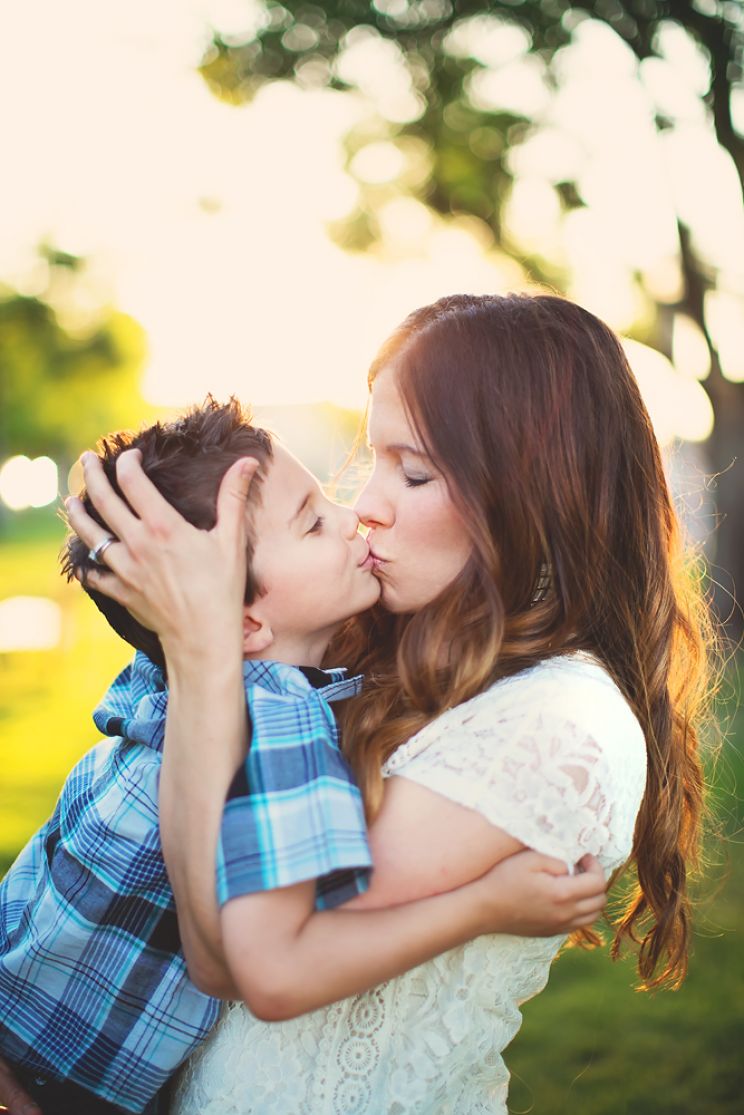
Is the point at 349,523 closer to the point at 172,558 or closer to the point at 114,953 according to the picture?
the point at 172,558

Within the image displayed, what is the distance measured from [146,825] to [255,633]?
1.56 ft

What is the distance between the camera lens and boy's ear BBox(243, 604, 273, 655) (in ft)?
7.78

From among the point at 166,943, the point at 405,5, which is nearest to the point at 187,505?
the point at 166,943

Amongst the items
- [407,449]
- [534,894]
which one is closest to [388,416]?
[407,449]

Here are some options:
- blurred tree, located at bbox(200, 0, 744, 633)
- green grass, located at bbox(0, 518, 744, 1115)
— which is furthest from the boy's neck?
blurred tree, located at bbox(200, 0, 744, 633)

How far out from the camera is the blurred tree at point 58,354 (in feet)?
133

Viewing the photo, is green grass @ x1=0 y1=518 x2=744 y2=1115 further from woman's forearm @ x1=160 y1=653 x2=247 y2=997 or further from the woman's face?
woman's forearm @ x1=160 y1=653 x2=247 y2=997

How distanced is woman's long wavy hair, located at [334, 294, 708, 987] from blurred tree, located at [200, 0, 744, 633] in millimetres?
9284

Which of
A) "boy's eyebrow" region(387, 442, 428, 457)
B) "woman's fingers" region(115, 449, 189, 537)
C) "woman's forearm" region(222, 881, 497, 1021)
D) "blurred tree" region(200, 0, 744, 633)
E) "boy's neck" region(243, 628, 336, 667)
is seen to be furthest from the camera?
"blurred tree" region(200, 0, 744, 633)

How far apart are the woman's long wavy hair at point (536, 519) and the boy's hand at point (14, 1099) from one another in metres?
1.00

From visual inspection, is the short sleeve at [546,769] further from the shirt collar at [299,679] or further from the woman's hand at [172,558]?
the woman's hand at [172,558]

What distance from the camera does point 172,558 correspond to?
204cm

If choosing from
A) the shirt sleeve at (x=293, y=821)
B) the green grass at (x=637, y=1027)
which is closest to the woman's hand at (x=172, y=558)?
the shirt sleeve at (x=293, y=821)

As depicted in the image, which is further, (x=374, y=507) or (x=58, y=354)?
(x=58, y=354)
